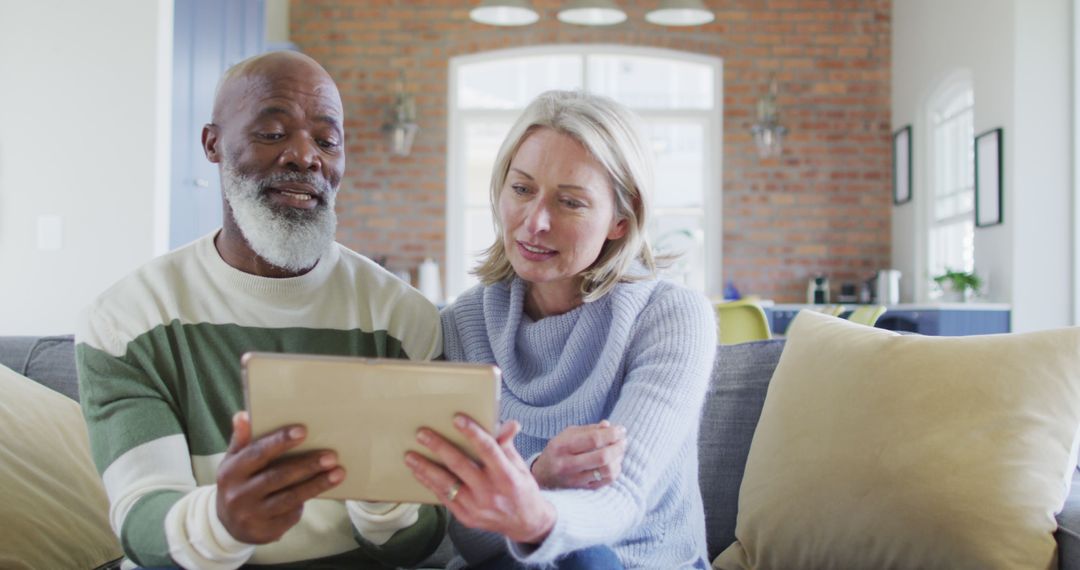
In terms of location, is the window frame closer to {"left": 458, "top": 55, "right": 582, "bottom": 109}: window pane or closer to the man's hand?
{"left": 458, "top": 55, "right": 582, "bottom": 109}: window pane

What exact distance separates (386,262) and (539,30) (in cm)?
198

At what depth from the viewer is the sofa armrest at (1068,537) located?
1595mm

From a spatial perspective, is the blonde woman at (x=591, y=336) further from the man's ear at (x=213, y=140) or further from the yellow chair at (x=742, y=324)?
the yellow chair at (x=742, y=324)

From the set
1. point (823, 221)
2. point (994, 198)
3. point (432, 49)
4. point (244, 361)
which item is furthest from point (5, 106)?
point (823, 221)

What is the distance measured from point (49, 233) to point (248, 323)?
280cm

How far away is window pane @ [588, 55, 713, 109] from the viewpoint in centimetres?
762

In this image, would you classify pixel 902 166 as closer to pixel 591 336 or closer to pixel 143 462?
pixel 591 336

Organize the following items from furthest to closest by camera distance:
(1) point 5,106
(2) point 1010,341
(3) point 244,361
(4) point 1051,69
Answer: (4) point 1051,69
(1) point 5,106
(2) point 1010,341
(3) point 244,361

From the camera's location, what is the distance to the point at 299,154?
1561mm

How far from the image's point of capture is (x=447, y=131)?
7.62 meters

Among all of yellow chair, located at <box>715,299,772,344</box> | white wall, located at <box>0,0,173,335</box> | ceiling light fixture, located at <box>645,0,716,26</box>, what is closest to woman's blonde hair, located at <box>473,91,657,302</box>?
yellow chair, located at <box>715,299,772,344</box>

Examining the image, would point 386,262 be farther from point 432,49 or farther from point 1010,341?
point 1010,341

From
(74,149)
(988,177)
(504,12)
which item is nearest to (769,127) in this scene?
(988,177)

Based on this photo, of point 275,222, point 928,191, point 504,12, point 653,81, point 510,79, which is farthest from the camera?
point 510,79
